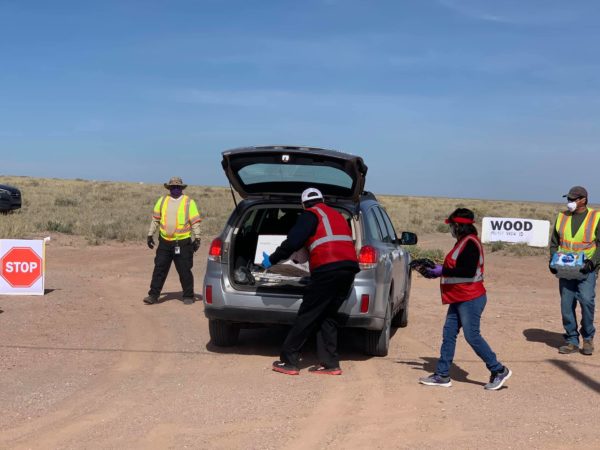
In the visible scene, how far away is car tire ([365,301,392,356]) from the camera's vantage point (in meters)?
8.07

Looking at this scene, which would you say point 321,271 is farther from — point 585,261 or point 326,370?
point 585,261

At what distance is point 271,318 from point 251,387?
1033 mm

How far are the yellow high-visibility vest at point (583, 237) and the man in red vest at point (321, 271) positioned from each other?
2.77m

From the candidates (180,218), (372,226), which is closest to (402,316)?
(372,226)

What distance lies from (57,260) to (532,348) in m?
11.6

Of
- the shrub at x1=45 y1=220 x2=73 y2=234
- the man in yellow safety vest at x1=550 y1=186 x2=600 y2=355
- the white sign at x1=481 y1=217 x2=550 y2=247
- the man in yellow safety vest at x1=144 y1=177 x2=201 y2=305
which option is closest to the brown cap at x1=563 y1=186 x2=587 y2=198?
the man in yellow safety vest at x1=550 y1=186 x2=600 y2=355

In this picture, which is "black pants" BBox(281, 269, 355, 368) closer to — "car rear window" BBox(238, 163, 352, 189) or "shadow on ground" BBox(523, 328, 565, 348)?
"car rear window" BBox(238, 163, 352, 189)

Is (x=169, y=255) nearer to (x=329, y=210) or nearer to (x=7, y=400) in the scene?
(x=329, y=210)

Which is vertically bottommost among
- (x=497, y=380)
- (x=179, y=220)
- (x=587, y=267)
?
(x=497, y=380)

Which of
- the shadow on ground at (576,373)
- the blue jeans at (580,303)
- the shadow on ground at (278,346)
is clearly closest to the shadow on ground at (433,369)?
the shadow on ground at (278,346)

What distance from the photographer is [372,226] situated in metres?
8.35

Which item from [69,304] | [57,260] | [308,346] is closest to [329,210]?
[308,346]

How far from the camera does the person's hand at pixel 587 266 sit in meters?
8.52

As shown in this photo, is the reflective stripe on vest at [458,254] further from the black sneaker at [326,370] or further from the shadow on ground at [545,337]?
the shadow on ground at [545,337]
